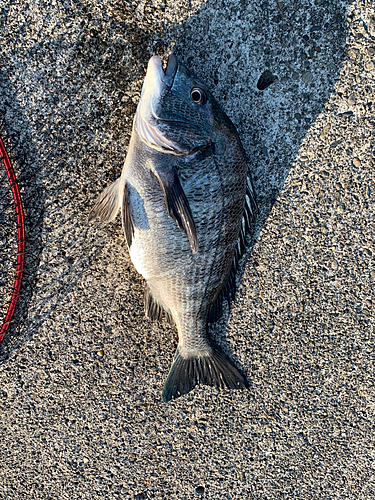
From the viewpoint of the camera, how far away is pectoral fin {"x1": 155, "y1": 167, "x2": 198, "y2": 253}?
1381 millimetres

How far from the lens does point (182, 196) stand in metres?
1.38

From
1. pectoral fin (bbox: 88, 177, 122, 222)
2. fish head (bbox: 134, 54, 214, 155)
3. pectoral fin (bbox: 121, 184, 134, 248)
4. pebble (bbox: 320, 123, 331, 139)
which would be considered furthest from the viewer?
pebble (bbox: 320, 123, 331, 139)

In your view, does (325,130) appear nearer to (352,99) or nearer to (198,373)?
(352,99)

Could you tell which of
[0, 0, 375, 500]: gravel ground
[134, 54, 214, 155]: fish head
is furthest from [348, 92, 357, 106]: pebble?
[134, 54, 214, 155]: fish head

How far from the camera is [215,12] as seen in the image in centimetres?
166

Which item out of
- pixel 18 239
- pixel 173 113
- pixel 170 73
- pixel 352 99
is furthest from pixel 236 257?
pixel 18 239

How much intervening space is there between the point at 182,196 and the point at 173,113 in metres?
0.36

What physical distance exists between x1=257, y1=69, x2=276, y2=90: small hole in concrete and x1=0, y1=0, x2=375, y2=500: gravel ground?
10 mm

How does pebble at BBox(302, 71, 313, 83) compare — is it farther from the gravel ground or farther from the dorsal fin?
the dorsal fin

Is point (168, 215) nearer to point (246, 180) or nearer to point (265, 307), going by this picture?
point (246, 180)

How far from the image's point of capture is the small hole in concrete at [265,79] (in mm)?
1697

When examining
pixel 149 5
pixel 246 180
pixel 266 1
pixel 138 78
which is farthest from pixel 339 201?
pixel 149 5

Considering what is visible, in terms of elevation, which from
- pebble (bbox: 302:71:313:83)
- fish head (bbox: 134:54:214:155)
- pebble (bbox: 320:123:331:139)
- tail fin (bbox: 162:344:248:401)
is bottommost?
tail fin (bbox: 162:344:248:401)

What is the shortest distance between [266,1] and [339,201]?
1.12m
